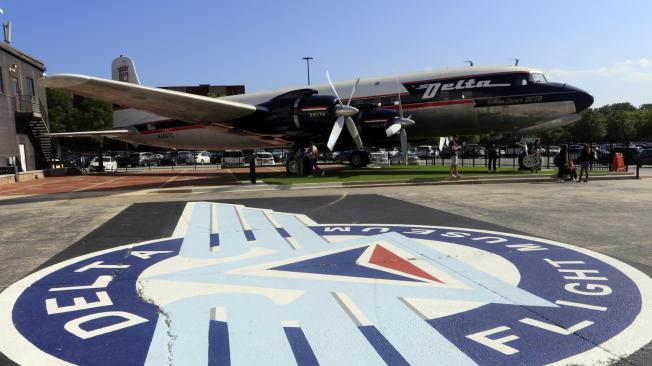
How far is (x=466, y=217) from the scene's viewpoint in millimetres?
10008

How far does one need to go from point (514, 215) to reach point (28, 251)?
978cm

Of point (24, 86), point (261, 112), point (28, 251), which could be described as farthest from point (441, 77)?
point (24, 86)

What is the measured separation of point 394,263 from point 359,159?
22.8 metres

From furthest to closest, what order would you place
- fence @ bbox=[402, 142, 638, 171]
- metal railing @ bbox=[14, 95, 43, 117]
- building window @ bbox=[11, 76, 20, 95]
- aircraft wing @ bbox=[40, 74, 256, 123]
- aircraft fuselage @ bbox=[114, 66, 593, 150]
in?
metal railing @ bbox=[14, 95, 43, 117]
building window @ bbox=[11, 76, 20, 95]
fence @ bbox=[402, 142, 638, 171]
aircraft fuselage @ bbox=[114, 66, 593, 150]
aircraft wing @ bbox=[40, 74, 256, 123]

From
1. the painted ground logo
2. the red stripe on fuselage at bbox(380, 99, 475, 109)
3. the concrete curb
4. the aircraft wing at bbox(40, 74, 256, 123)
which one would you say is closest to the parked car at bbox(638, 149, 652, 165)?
the concrete curb

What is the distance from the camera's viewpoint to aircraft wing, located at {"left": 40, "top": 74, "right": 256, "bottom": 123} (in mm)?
14664

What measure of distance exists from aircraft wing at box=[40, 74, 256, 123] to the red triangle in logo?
41.1 ft

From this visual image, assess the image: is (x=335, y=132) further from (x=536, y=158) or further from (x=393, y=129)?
(x=536, y=158)

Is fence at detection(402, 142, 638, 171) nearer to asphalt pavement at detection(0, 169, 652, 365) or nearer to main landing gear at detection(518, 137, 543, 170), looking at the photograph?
main landing gear at detection(518, 137, 543, 170)

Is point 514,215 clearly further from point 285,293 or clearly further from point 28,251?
point 28,251

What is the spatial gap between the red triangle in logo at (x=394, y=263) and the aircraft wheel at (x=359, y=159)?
21867 millimetres

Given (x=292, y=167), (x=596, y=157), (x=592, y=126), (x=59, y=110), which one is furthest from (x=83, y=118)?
(x=592, y=126)

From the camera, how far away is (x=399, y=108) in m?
22.4

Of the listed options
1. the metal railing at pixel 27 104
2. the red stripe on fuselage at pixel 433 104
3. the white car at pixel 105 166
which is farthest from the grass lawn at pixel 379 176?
the white car at pixel 105 166
